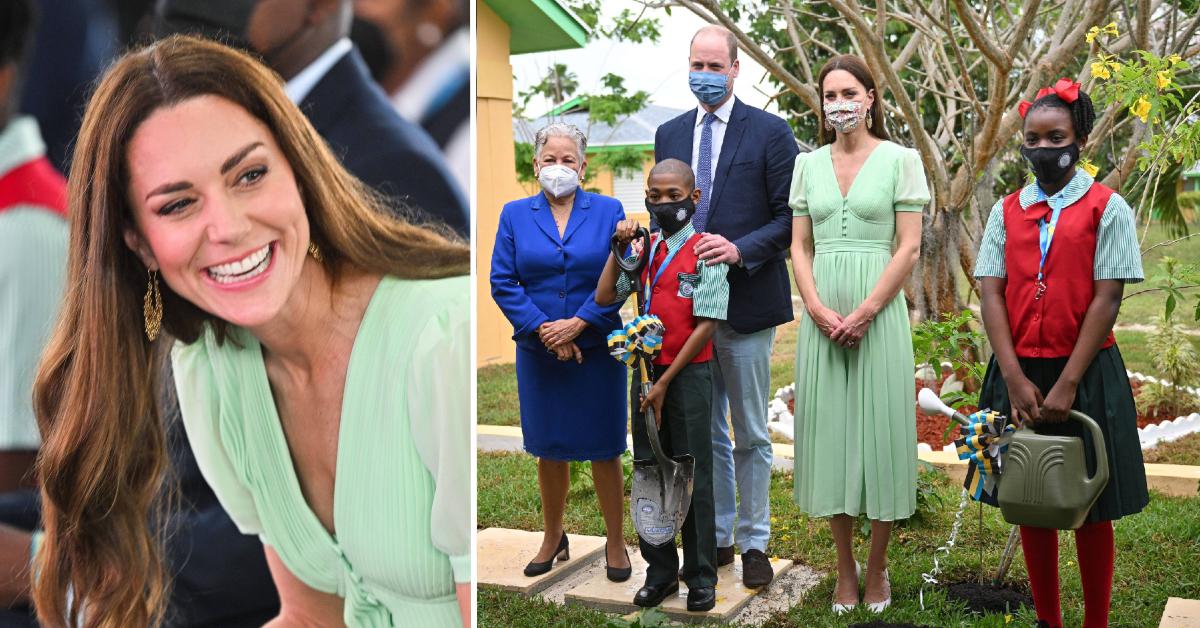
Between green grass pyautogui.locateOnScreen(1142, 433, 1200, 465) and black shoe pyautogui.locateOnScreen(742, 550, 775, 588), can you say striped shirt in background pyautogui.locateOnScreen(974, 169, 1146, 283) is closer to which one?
black shoe pyautogui.locateOnScreen(742, 550, 775, 588)

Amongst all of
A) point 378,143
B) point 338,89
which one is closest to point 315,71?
point 338,89

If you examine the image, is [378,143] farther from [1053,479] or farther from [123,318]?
[1053,479]

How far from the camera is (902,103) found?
6754mm

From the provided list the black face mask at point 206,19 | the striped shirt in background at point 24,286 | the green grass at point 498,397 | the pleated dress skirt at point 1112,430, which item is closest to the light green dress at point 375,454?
the striped shirt in background at point 24,286


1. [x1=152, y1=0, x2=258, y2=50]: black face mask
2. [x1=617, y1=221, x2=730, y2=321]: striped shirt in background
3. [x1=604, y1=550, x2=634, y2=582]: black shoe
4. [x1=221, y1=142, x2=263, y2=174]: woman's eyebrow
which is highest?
[x1=152, y1=0, x2=258, y2=50]: black face mask

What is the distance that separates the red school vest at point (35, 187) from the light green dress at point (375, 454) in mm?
389

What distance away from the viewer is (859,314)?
4219 millimetres

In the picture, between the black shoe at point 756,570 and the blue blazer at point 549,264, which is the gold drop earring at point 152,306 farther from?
the black shoe at point 756,570

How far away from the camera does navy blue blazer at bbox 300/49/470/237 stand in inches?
97.7

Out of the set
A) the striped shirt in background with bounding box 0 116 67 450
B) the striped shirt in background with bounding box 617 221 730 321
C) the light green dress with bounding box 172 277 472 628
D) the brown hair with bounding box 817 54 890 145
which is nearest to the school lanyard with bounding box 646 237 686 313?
the striped shirt in background with bounding box 617 221 730 321

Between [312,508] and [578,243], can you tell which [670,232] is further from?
[312,508]

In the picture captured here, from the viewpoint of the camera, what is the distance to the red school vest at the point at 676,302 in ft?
14.0

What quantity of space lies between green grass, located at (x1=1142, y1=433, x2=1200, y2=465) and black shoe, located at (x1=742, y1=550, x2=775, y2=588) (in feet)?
10.4

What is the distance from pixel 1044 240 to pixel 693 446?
1.41 metres
